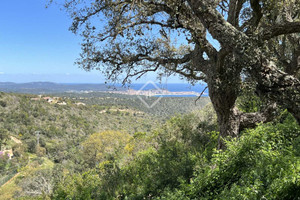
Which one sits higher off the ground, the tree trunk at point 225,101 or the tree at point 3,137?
the tree trunk at point 225,101

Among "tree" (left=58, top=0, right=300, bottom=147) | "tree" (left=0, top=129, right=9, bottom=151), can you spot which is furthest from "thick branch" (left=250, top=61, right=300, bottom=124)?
"tree" (left=0, top=129, right=9, bottom=151)

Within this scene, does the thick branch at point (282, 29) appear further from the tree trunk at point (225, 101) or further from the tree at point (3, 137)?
the tree at point (3, 137)

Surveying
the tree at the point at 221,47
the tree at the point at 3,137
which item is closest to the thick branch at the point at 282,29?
the tree at the point at 221,47

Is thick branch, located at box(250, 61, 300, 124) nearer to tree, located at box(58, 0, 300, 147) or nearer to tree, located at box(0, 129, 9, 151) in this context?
tree, located at box(58, 0, 300, 147)

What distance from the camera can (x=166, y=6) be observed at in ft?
15.2

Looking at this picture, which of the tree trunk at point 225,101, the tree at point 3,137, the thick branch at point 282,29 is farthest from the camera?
the tree at point 3,137

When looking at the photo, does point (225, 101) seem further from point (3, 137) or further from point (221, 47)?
point (3, 137)

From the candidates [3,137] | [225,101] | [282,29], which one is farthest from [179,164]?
[3,137]

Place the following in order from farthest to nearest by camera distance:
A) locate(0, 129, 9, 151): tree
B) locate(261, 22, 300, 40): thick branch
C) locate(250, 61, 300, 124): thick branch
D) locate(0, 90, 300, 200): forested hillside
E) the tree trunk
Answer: locate(0, 129, 9, 151): tree < the tree trunk < locate(261, 22, 300, 40): thick branch < locate(250, 61, 300, 124): thick branch < locate(0, 90, 300, 200): forested hillside

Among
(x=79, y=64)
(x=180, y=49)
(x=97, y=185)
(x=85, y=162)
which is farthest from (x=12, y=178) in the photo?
(x=180, y=49)

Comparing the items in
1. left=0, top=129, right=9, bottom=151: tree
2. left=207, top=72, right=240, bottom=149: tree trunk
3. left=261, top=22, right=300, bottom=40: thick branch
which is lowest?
left=0, top=129, right=9, bottom=151: tree

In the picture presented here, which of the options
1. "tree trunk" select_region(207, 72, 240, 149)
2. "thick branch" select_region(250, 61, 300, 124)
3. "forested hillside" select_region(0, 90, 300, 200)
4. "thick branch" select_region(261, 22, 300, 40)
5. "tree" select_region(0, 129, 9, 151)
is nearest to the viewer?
"forested hillside" select_region(0, 90, 300, 200)

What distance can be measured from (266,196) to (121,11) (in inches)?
185

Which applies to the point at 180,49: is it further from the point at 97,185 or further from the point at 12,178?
the point at 12,178
